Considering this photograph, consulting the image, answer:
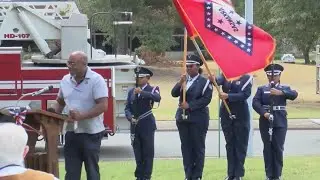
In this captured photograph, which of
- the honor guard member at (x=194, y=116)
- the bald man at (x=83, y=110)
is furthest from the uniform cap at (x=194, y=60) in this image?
the bald man at (x=83, y=110)

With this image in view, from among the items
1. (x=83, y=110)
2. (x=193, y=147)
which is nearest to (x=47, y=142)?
(x=83, y=110)

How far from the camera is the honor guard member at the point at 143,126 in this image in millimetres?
9922

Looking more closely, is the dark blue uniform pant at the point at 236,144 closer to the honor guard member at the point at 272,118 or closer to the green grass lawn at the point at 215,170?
the honor guard member at the point at 272,118

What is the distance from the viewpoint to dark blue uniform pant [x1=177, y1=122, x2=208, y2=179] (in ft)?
31.6

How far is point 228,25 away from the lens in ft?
29.7

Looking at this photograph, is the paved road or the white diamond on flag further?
the paved road

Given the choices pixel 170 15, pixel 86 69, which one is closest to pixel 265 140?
pixel 86 69

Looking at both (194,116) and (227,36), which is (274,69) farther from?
(194,116)

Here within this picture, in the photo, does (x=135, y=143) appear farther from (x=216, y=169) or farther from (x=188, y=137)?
(x=216, y=169)

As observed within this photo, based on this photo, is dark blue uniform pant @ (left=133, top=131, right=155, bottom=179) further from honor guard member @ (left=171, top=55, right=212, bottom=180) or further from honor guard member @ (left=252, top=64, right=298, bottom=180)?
honor guard member @ (left=252, top=64, right=298, bottom=180)

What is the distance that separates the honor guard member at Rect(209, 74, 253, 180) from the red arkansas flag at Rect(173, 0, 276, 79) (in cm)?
74

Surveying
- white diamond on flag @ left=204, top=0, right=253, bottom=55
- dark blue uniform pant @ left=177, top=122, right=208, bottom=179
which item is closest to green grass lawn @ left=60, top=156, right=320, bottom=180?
dark blue uniform pant @ left=177, top=122, right=208, bottom=179

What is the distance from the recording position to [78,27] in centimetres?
1308

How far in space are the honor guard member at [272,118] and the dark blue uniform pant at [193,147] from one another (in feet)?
2.70
